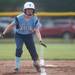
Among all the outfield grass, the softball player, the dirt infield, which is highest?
the softball player

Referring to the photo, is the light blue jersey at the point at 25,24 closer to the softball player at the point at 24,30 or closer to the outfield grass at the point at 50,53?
the softball player at the point at 24,30

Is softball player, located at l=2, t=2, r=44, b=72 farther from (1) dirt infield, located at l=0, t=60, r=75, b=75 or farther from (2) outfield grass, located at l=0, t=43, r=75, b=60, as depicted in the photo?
(2) outfield grass, located at l=0, t=43, r=75, b=60

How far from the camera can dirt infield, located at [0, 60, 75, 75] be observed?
11.2m

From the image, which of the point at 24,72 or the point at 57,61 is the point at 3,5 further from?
the point at 24,72

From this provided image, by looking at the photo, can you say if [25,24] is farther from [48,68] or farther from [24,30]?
[48,68]

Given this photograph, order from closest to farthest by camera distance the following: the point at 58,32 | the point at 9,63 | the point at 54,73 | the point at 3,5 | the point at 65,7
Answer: the point at 54,73 < the point at 9,63 < the point at 65,7 < the point at 58,32 < the point at 3,5

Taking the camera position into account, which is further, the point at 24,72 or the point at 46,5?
the point at 46,5

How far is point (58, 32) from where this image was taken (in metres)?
28.8

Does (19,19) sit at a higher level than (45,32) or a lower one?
higher

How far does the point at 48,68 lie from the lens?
1212 centimetres

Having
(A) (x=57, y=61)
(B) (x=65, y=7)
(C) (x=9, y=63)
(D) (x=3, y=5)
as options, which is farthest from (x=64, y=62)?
(D) (x=3, y=5)

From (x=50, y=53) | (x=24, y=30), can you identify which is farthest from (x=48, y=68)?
(x=50, y=53)

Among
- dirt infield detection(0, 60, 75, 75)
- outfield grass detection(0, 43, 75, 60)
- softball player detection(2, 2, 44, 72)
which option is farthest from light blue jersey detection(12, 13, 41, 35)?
outfield grass detection(0, 43, 75, 60)

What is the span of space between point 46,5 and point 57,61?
14.7m
